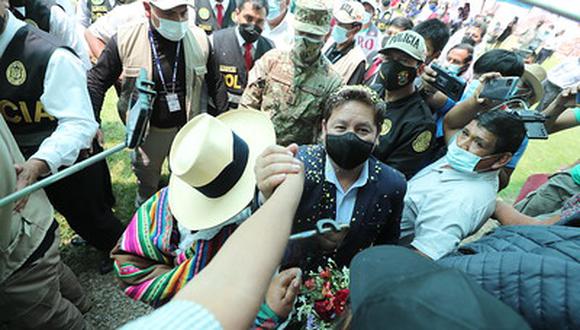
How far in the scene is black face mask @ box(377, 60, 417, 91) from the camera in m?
2.51

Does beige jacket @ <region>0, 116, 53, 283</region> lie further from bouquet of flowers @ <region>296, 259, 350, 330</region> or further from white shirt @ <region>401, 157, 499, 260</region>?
white shirt @ <region>401, 157, 499, 260</region>

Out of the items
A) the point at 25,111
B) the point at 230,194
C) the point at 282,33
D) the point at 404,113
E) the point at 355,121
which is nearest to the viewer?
the point at 230,194

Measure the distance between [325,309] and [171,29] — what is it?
258cm

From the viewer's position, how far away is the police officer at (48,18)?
2.69 metres

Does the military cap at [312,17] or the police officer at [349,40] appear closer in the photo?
the military cap at [312,17]

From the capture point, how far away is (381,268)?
2.51ft

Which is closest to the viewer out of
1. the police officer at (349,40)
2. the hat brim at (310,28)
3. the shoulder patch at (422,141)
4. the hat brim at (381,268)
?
the hat brim at (381,268)

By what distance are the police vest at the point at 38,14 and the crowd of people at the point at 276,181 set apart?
0.01 m

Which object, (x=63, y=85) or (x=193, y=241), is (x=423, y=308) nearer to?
(x=193, y=241)

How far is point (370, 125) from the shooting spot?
181cm

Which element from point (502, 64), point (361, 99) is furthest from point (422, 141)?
point (502, 64)

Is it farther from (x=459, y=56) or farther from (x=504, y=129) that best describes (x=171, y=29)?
(x=459, y=56)

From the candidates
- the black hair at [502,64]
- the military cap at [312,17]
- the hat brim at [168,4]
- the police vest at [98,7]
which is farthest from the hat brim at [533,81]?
the police vest at [98,7]

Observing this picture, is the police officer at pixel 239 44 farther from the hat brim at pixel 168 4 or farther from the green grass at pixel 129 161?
the green grass at pixel 129 161
